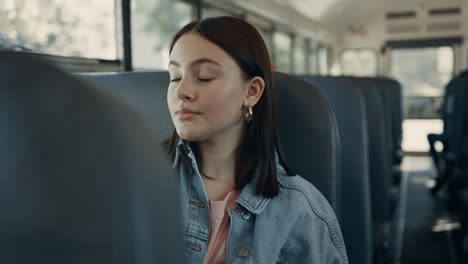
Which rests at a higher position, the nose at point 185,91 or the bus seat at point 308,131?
the nose at point 185,91

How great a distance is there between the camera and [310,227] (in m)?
0.93

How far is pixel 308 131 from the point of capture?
1145 mm

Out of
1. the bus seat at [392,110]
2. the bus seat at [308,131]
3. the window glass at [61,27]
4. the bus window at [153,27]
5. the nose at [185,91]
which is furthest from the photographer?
the bus seat at [392,110]

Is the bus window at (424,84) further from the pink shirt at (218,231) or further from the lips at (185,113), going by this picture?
the lips at (185,113)

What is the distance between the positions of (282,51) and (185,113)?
5.07 metres

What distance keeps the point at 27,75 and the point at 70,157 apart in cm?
5

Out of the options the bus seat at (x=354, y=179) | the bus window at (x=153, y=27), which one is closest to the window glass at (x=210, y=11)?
the bus window at (x=153, y=27)

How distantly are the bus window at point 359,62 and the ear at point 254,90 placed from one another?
338 inches

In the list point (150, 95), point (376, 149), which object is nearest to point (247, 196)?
point (150, 95)

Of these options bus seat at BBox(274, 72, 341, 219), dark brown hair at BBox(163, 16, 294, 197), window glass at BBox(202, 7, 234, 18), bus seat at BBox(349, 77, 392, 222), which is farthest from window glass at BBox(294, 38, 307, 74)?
dark brown hair at BBox(163, 16, 294, 197)

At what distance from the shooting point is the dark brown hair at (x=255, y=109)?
0.87 metres

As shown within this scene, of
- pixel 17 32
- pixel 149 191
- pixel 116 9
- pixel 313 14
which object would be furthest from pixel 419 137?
pixel 149 191

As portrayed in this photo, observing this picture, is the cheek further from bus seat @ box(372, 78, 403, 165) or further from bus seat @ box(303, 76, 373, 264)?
bus seat @ box(372, 78, 403, 165)

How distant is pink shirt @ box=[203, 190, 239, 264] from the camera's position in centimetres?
90
